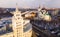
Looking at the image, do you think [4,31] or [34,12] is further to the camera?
[34,12]

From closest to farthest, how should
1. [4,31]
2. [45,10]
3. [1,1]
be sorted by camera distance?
[4,31], [1,1], [45,10]

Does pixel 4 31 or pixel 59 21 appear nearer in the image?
pixel 4 31

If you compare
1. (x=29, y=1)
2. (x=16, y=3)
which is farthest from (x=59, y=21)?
(x=16, y=3)

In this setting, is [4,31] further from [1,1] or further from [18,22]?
[1,1]

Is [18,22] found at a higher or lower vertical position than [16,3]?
lower

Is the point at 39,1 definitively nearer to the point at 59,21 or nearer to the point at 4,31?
the point at 59,21

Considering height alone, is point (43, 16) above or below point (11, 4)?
below

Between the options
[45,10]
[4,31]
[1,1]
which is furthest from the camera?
[45,10]

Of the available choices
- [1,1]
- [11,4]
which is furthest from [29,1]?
[1,1]

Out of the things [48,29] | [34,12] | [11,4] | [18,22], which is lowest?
[48,29]
